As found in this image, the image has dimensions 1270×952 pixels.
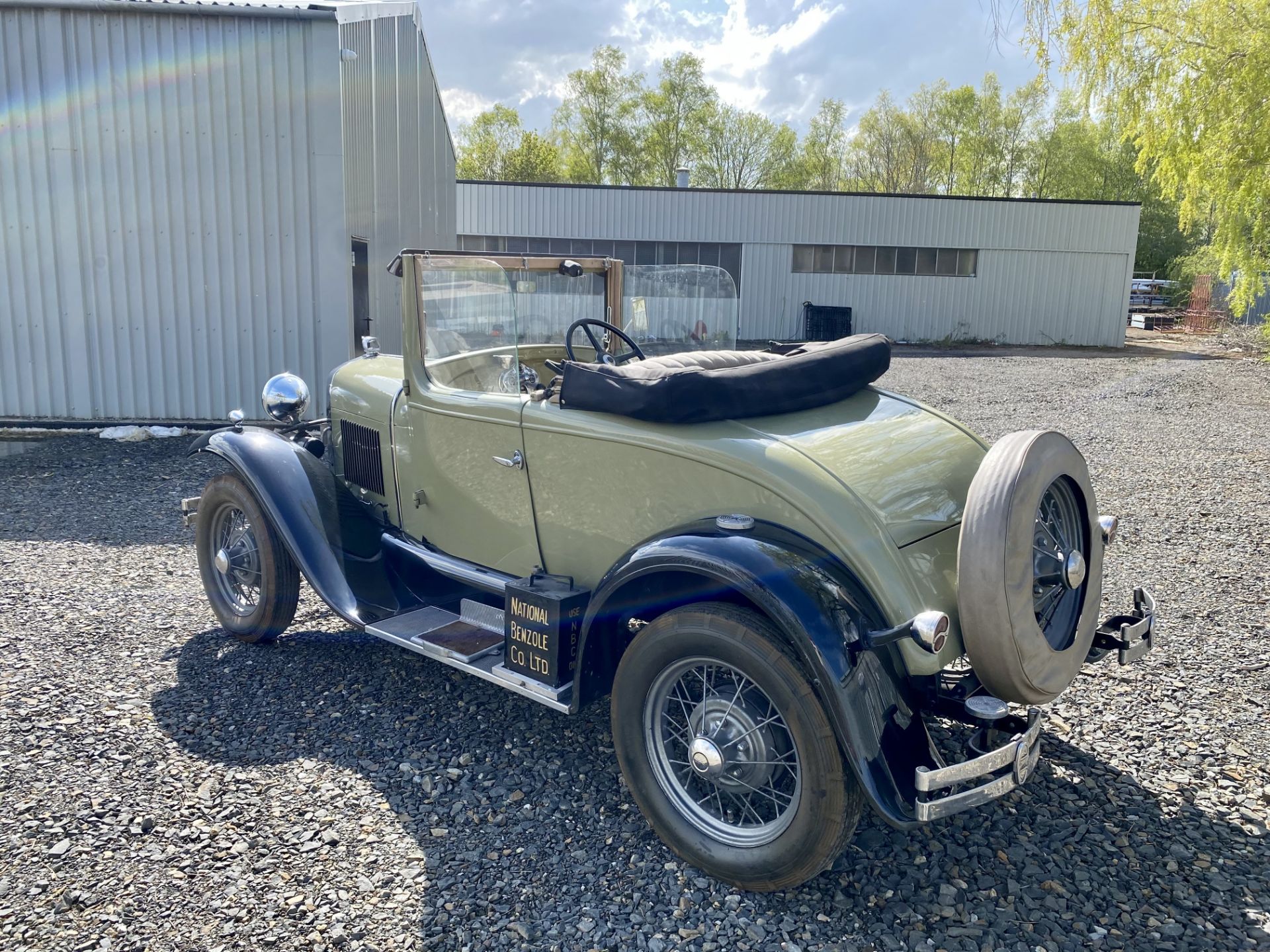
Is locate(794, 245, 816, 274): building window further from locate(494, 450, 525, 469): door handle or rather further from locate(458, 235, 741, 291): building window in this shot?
locate(494, 450, 525, 469): door handle

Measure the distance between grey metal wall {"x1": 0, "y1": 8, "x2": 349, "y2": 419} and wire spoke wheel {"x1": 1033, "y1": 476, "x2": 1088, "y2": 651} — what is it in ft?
25.3

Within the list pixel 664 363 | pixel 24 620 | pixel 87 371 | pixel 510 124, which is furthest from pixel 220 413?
pixel 510 124

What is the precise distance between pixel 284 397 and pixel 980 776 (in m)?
3.94

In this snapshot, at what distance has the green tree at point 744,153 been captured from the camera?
53.1m

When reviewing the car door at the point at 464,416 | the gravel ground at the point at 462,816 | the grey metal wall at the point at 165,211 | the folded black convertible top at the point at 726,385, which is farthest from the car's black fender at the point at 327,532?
the grey metal wall at the point at 165,211

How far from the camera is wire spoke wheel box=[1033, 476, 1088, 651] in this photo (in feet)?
9.52

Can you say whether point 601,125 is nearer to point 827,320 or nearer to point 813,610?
point 827,320

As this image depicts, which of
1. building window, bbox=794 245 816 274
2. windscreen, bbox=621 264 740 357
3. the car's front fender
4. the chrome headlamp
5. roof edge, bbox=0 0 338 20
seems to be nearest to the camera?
the car's front fender

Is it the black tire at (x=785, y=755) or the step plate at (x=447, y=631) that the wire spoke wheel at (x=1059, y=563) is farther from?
the step plate at (x=447, y=631)

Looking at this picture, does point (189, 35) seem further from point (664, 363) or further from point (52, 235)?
point (664, 363)

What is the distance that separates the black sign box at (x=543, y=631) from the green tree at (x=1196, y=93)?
1292 centimetres

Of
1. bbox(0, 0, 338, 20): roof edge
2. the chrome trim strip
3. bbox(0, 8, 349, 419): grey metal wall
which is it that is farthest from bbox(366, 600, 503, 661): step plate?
bbox(0, 0, 338, 20): roof edge

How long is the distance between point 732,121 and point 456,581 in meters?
53.8

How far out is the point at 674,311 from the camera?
4465 millimetres
